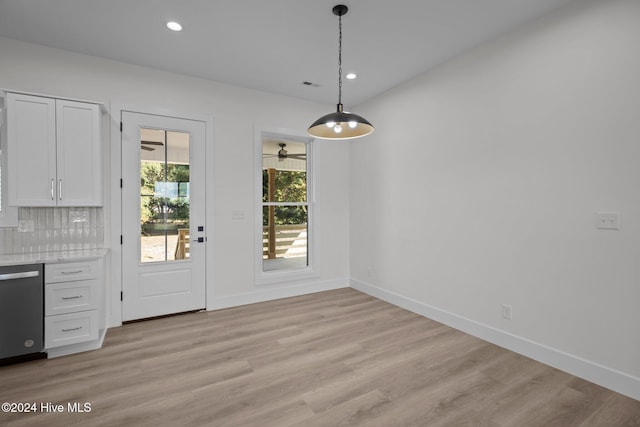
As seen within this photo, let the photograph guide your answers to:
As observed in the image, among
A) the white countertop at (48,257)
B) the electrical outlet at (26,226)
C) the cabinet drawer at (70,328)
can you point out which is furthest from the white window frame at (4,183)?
the cabinet drawer at (70,328)

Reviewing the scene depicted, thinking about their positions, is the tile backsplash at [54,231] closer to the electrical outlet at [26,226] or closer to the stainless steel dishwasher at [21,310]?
the electrical outlet at [26,226]

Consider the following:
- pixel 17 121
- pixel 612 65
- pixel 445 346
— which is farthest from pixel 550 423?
pixel 17 121

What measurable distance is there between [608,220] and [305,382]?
2.58 metres

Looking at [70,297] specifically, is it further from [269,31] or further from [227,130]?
[269,31]

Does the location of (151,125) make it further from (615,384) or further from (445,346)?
(615,384)

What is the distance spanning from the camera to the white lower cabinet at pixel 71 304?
8.73 feet

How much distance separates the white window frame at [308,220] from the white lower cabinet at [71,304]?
1.86 m

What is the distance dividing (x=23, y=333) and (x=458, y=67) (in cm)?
484

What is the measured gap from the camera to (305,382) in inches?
91.6

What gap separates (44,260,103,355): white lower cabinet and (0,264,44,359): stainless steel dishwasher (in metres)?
0.05

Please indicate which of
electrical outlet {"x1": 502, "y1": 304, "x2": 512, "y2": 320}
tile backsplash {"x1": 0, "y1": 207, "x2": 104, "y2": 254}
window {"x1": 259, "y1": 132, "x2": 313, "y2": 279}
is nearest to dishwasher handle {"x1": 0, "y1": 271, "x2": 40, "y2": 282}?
tile backsplash {"x1": 0, "y1": 207, "x2": 104, "y2": 254}

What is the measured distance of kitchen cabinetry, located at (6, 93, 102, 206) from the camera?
274 centimetres

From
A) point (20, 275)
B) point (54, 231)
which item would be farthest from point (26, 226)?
point (20, 275)

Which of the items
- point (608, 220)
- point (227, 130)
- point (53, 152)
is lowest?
point (608, 220)
